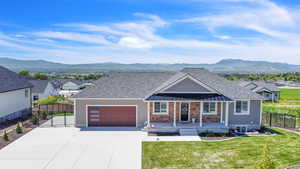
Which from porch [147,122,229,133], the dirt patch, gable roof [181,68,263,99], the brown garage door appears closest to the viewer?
the dirt patch

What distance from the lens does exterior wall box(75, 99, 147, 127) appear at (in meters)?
19.7

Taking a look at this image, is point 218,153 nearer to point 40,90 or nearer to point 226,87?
point 226,87

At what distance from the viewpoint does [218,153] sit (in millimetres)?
13500

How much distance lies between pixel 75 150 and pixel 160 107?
26.6 ft

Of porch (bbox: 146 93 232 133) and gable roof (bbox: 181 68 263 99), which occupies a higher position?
gable roof (bbox: 181 68 263 99)

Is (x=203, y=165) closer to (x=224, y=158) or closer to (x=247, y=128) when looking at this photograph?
(x=224, y=158)

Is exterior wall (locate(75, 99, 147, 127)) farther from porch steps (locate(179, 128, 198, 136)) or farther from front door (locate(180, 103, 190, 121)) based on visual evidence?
porch steps (locate(179, 128, 198, 136))

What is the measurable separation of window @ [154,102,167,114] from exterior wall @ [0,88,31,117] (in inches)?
576

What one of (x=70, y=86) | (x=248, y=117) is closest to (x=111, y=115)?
(x=248, y=117)

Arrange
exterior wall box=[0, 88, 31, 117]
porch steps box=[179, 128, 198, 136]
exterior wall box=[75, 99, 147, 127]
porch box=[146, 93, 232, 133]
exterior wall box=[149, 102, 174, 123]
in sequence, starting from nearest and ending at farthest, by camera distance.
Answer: porch steps box=[179, 128, 198, 136] < porch box=[146, 93, 232, 133] < exterior wall box=[149, 102, 174, 123] < exterior wall box=[75, 99, 147, 127] < exterior wall box=[0, 88, 31, 117]

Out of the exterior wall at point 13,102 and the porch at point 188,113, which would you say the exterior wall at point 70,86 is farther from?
the porch at point 188,113

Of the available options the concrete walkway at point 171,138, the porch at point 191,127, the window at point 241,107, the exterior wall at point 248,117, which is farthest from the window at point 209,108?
the concrete walkway at point 171,138

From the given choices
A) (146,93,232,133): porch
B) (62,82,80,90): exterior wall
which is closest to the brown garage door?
(146,93,232,133): porch

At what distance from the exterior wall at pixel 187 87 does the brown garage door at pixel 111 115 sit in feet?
13.1
